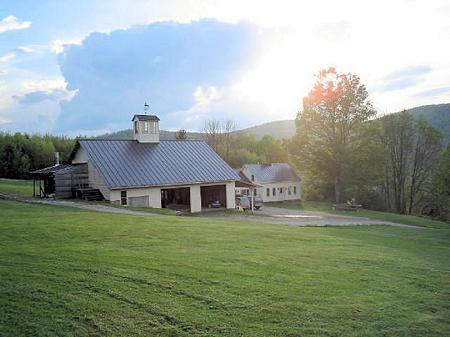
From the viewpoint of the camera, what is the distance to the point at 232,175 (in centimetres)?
3566

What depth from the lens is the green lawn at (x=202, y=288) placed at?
6.22m

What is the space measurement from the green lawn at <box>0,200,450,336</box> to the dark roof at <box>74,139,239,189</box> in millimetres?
18054

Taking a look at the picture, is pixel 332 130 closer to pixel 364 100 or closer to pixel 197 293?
pixel 364 100

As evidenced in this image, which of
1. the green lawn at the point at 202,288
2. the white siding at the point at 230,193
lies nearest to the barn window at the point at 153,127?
the white siding at the point at 230,193

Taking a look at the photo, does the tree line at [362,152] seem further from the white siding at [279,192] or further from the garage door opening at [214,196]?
the garage door opening at [214,196]

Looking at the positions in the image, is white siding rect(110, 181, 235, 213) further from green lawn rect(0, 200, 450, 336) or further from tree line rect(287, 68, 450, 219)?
tree line rect(287, 68, 450, 219)

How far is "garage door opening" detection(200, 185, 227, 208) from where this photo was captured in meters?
35.8

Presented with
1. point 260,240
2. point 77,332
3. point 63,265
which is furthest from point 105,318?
point 260,240

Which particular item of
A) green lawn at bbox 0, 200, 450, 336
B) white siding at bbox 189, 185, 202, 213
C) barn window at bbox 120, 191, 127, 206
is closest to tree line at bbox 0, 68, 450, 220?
white siding at bbox 189, 185, 202, 213

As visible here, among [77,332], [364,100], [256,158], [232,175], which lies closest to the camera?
[77,332]

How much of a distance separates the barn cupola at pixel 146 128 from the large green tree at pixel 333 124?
2252cm

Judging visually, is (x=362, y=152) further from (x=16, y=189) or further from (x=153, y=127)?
(x=16, y=189)

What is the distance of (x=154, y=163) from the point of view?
3334 cm

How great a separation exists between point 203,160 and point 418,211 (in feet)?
102
